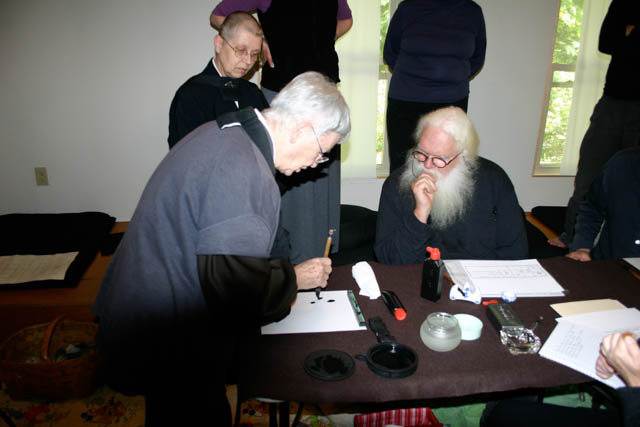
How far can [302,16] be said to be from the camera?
8.22 feet

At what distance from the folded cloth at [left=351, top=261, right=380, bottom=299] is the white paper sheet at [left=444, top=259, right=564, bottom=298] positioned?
0.31 metres

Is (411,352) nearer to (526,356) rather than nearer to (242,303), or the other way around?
(526,356)

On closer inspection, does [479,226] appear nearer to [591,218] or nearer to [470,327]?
[591,218]

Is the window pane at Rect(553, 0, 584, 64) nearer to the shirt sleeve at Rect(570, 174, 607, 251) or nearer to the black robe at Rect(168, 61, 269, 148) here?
the shirt sleeve at Rect(570, 174, 607, 251)

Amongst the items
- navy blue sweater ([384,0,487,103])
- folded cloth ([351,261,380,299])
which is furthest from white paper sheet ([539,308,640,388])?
navy blue sweater ([384,0,487,103])

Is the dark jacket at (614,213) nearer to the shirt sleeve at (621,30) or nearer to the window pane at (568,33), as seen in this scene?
the shirt sleeve at (621,30)

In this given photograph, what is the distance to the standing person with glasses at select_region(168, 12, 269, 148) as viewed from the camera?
2371 millimetres

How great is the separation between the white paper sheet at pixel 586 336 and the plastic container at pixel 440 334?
0.26 meters

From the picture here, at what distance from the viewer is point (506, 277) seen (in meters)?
1.75

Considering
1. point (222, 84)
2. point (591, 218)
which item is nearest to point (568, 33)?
point (591, 218)

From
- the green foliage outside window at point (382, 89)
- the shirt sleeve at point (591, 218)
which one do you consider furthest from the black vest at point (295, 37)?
the green foliage outside window at point (382, 89)

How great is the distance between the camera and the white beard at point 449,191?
2.16 m

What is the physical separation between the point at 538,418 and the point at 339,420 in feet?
3.06

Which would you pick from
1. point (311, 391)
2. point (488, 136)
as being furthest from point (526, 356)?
point (488, 136)
